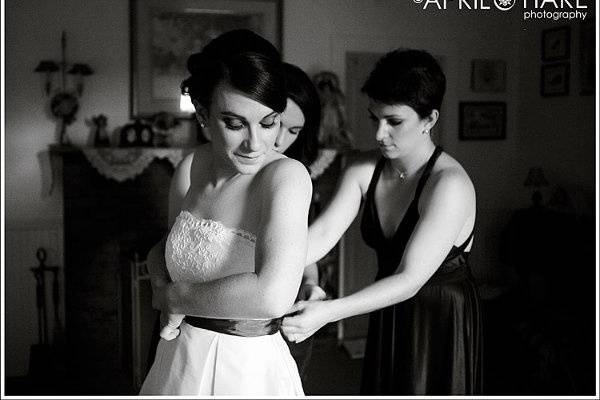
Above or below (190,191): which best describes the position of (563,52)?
above

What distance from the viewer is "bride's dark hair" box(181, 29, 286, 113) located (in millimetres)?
969

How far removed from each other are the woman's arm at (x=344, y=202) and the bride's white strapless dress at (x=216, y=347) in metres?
0.41

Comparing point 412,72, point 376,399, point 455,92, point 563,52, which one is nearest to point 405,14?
point 455,92

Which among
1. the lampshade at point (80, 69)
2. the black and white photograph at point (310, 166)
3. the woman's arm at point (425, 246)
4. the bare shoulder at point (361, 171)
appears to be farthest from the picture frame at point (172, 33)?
the woman's arm at point (425, 246)

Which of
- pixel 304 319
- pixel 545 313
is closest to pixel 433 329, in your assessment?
pixel 304 319

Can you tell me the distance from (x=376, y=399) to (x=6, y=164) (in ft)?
9.38

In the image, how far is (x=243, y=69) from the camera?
0.97 meters

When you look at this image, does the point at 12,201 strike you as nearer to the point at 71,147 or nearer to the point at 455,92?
the point at 71,147

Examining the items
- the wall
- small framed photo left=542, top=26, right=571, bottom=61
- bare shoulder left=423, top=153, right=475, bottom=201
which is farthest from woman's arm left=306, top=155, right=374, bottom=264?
small framed photo left=542, top=26, right=571, bottom=61

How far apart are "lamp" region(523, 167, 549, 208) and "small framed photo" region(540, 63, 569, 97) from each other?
437 mm

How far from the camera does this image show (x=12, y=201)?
11.7 ft

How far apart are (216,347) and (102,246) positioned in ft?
8.39

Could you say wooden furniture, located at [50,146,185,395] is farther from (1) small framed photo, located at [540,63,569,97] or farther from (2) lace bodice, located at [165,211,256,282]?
(2) lace bodice, located at [165,211,256,282]

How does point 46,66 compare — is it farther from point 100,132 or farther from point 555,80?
point 555,80
